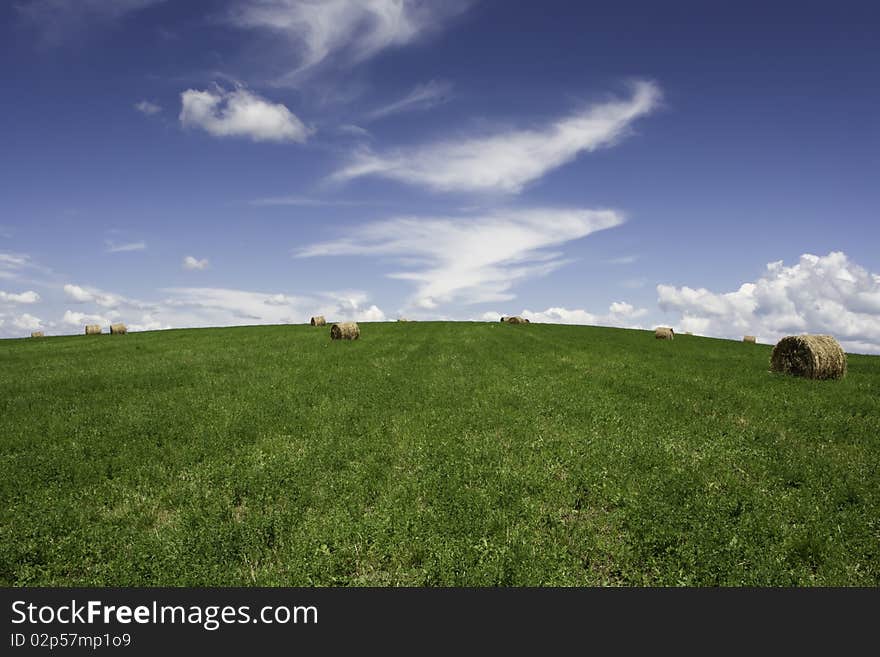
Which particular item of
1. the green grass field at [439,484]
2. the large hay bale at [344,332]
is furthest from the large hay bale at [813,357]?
the large hay bale at [344,332]

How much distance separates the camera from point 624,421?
12.7m

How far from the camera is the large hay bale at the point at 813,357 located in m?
19.8

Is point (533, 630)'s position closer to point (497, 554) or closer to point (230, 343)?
point (497, 554)

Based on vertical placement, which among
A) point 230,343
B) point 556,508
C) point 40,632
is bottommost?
point 40,632

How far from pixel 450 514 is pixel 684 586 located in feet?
11.5

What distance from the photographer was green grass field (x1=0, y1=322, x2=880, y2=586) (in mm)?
6543

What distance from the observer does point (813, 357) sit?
1977 centimetres

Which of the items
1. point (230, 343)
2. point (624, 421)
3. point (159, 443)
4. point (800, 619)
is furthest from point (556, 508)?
point (230, 343)

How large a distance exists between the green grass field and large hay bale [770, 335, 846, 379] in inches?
82.1

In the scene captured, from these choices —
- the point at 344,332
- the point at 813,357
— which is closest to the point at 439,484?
the point at 813,357

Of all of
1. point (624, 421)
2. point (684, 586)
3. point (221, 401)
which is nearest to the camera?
point (684, 586)

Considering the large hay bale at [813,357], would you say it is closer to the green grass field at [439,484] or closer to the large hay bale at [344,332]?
the green grass field at [439,484]

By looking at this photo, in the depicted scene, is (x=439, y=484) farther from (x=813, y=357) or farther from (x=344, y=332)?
(x=344, y=332)

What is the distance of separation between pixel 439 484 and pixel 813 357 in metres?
19.5
